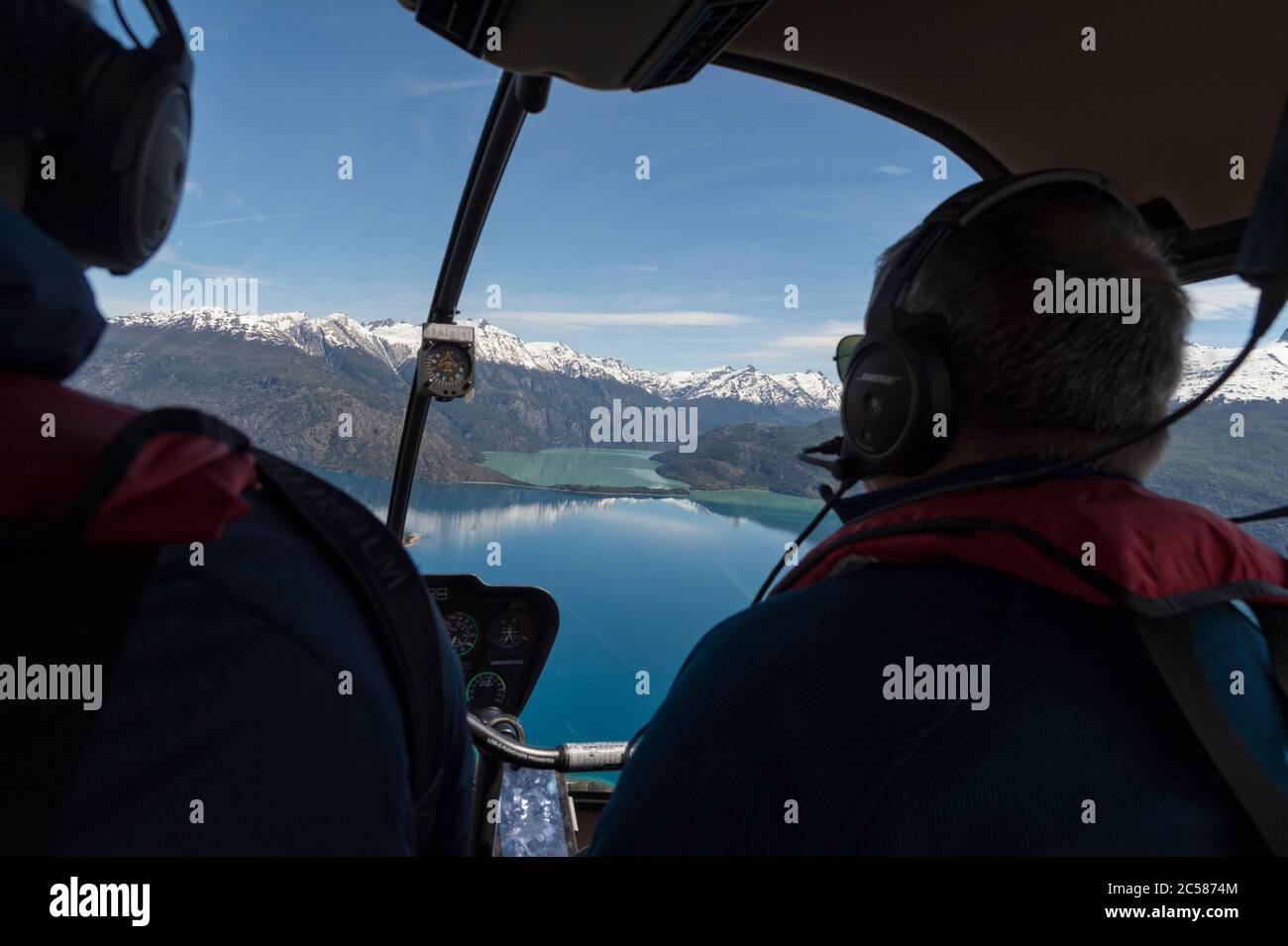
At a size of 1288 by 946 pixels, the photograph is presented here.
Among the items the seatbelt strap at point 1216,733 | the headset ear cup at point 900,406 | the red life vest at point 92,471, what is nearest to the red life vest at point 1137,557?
the seatbelt strap at point 1216,733

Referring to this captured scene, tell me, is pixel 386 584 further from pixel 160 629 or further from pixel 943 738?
pixel 943 738

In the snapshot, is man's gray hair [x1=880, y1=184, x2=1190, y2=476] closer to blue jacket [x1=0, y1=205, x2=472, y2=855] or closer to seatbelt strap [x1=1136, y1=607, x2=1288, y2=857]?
seatbelt strap [x1=1136, y1=607, x2=1288, y2=857]

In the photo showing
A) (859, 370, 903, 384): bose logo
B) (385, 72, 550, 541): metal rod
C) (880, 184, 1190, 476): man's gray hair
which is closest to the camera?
(880, 184, 1190, 476): man's gray hair

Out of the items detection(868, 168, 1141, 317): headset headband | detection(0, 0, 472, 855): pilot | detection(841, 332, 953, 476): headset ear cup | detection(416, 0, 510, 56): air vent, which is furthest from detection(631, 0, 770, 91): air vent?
detection(0, 0, 472, 855): pilot

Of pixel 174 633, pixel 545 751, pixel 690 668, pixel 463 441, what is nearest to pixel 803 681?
pixel 690 668

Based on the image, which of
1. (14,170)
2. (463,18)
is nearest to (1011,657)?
(14,170)

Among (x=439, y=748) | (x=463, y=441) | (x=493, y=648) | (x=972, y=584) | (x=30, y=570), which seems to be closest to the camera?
(x=30, y=570)
